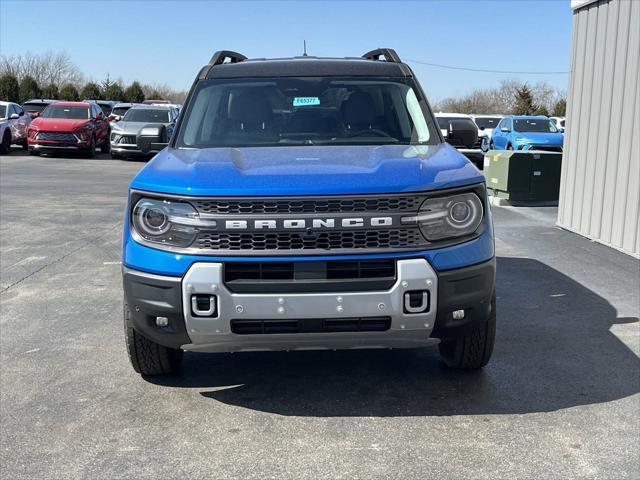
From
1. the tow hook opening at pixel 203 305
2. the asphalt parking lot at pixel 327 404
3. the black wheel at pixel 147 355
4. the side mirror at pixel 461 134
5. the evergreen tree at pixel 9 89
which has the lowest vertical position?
the asphalt parking lot at pixel 327 404

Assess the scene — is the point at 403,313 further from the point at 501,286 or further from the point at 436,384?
the point at 501,286

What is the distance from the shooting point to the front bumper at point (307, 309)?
11.2 feet

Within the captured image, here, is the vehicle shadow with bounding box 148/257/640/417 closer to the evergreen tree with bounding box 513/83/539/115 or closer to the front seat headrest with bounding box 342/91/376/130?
the front seat headrest with bounding box 342/91/376/130

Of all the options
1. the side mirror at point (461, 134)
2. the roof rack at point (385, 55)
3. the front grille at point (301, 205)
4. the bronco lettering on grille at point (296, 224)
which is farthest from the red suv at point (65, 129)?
the bronco lettering on grille at point (296, 224)

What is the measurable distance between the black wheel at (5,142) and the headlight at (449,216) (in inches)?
888

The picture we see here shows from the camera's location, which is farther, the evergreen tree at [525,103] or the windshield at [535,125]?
the evergreen tree at [525,103]

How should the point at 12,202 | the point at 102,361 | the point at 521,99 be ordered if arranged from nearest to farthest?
the point at 102,361, the point at 12,202, the point at 521,99

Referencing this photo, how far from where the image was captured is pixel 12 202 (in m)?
12.5

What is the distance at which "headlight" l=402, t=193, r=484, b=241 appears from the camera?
354cm

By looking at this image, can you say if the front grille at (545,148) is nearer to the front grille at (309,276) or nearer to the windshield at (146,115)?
the windshield at (146,115)

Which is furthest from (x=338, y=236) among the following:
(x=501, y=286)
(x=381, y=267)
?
(x=501, y=286)

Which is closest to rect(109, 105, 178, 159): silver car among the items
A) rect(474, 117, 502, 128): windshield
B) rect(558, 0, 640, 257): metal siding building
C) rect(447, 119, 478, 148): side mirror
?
rect(474, 117, 502, 128): windshield

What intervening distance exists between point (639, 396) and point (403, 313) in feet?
5.44

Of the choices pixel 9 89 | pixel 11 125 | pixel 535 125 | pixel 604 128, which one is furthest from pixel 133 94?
pixel 604 128
